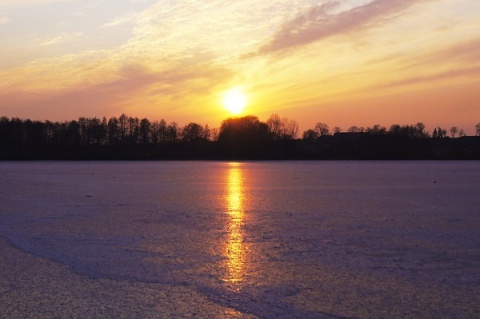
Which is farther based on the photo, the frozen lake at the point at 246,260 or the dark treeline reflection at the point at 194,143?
the dark treeline reflection at the point at 194,143

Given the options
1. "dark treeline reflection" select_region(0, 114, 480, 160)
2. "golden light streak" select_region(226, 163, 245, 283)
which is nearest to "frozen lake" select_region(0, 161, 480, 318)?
"golden light streak" select_region(226, 163, 245, 283)

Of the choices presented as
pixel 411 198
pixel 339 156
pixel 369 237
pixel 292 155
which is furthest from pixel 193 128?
pixel 369 237

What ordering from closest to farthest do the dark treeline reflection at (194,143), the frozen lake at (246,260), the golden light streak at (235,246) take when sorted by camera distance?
the frozen lake at (246,260) < the golden light streak at (235,246) < the dark treeline reflection at (194,143)

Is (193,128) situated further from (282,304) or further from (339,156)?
(282,304)

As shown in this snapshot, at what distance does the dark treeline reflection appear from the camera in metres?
77.2

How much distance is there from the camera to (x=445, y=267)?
18.8ft

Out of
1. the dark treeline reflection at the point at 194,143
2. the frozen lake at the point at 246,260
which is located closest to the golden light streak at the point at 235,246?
the frozen lake at the point at 246,260

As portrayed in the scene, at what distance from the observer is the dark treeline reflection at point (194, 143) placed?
77.2 m

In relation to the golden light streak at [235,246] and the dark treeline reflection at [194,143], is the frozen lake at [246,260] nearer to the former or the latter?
the golden light streak at [235,246]

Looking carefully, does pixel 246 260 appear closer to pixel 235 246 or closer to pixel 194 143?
pixel 235 246

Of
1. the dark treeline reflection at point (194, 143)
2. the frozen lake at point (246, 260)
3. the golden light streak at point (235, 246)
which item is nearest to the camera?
the frozen lake at point (246, 260)

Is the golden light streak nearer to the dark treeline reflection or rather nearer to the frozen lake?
the frozen lake

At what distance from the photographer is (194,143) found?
283 ft

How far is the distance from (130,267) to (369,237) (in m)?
3.70
